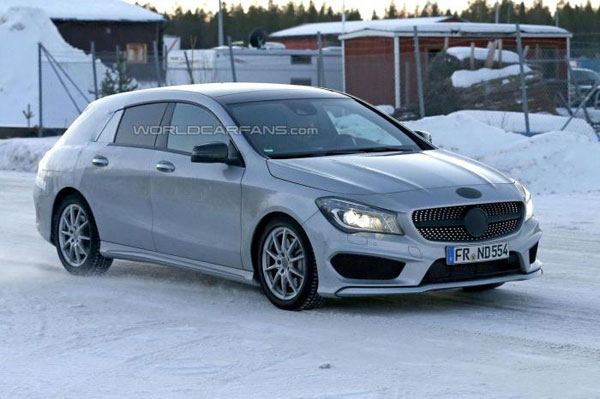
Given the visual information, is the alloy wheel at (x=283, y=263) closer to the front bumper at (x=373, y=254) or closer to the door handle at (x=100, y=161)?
the front bumper at (x=373, y=254)

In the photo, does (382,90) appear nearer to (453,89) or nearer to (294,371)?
(453,89)

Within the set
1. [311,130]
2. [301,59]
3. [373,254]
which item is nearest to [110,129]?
[311,130]

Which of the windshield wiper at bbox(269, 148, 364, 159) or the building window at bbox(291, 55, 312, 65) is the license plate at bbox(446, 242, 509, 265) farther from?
the building window at bbox(291, 55, 312, 65)

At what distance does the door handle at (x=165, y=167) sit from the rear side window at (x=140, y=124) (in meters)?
0.31

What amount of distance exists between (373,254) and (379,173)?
2.12 ft

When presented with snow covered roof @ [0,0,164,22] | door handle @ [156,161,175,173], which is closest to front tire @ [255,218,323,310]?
door handle @ [156,161,175,173]

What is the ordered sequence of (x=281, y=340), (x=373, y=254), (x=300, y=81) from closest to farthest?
(x=281, y=340), (x=373, y=254), (x=300, y=81)

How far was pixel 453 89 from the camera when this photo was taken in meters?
31.2

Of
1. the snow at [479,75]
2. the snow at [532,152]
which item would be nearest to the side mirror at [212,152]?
the snow at [532,152]

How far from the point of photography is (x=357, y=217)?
27.5 feet

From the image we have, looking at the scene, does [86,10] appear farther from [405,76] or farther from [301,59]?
[405,76]

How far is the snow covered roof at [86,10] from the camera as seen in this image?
6341 centimetres

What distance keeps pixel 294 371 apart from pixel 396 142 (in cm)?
330

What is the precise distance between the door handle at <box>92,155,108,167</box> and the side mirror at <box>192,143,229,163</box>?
1434mm
